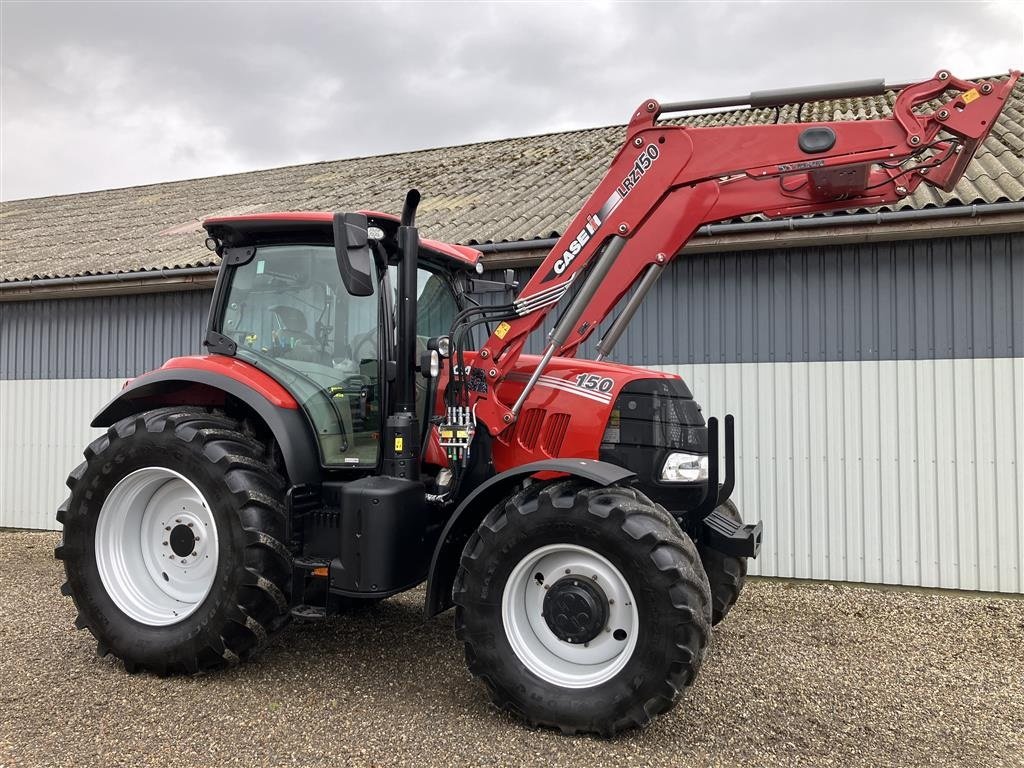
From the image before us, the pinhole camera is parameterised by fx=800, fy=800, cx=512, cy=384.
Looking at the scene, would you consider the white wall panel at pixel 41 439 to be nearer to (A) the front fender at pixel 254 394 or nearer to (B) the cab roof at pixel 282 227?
(A) the front fender at pixel 254 394

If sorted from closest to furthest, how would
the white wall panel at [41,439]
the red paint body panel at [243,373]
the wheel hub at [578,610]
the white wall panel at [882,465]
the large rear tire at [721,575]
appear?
the wheel hub at [578,610] → the red paint body panel at [243,373] → the large rear tire at [721,575] → the white wall panel at [882,465] → the white wall panel at [41,439]

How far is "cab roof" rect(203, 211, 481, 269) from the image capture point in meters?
4.21

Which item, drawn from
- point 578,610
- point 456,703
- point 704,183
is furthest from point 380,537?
point 704,183

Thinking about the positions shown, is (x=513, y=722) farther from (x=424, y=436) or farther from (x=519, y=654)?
(x=424, y=436)

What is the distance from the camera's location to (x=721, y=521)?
4508 mm

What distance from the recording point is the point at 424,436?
4.34 meters

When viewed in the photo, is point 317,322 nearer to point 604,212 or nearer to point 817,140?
point 604,212

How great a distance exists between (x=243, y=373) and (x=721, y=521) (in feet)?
9.06

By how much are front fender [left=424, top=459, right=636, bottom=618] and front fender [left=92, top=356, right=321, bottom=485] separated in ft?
2.87

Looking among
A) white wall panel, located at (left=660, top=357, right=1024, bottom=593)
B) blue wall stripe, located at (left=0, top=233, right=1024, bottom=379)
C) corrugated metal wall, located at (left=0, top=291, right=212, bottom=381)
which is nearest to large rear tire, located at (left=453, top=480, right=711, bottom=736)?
blue wall stripe, located at (left=0, top=233, right=1024, bottom=379)

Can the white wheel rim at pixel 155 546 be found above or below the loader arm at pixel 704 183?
below

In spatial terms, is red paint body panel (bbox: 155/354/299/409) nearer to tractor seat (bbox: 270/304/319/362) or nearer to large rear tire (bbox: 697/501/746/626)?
tractor seat (bbox: 270/304/319/362)

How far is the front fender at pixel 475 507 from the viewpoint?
3.56 m

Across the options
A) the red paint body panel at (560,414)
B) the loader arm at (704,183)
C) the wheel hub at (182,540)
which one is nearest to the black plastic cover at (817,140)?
the loader arm at (704,183)
